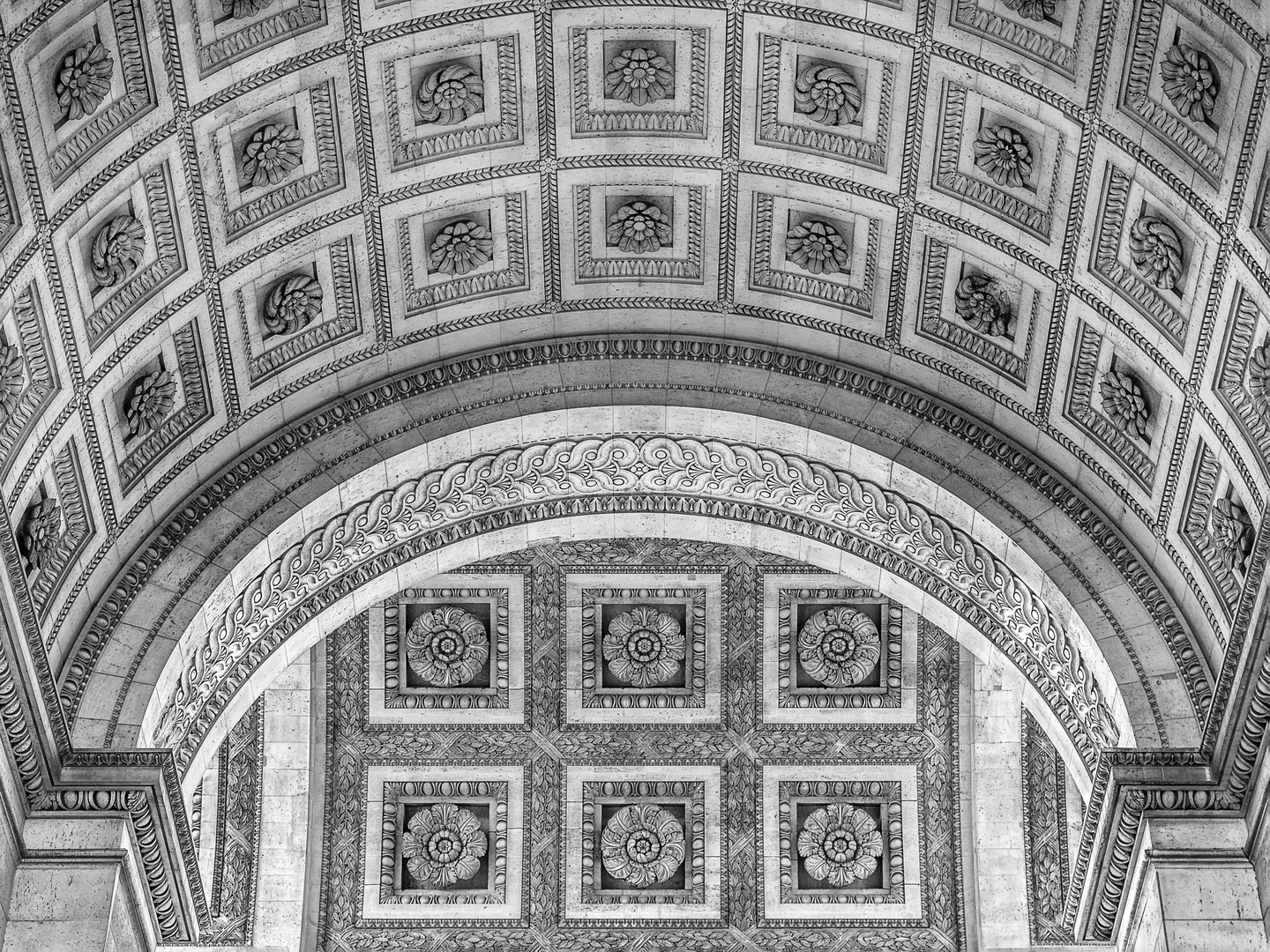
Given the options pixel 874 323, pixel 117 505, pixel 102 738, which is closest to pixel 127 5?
pixel 117 505

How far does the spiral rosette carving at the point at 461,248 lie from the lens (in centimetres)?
2266

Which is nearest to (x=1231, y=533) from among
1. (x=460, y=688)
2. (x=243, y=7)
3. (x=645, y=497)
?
(x=645, y=497)

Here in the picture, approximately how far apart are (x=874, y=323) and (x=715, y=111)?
2683mm

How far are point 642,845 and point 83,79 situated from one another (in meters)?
14.5

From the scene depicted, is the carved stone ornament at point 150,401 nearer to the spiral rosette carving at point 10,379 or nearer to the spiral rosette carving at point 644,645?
the spiral rosette carving at point 10,379

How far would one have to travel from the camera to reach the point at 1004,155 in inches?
836

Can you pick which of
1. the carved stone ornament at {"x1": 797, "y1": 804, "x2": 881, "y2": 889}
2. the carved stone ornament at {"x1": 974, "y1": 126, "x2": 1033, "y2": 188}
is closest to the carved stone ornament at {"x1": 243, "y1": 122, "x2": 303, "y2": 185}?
the carved stone ornament at {"x1": 974, "y1": 126, "x2": 1033, "y2": 188}

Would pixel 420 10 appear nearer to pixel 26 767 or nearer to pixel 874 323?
pixel 874 323

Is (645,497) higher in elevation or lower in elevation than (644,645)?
lower

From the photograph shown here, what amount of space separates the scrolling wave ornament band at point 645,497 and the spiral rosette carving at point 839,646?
21.3 ft

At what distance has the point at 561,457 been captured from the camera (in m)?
22.9

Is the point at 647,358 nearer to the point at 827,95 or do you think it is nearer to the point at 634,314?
the point at 634,314

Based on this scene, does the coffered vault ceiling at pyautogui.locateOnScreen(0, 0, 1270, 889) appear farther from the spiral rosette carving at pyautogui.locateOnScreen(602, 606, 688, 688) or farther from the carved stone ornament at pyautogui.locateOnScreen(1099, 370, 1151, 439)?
the spiral rosette carving at pyautogui.locateOnScreen(602, 606, 688, 688)

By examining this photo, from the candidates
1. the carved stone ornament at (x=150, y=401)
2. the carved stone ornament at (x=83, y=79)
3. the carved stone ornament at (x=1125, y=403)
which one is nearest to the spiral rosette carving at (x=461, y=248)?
the carved stone ornament at (x=150, y=401)
